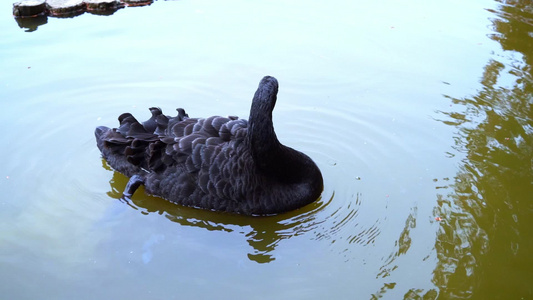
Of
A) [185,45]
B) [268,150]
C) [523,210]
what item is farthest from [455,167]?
[185,45]

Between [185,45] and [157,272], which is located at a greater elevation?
[185,45]

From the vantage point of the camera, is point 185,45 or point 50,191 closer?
point 50,191

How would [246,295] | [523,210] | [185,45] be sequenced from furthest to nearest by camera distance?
→ [185,45]
[523,210]
[246,295]

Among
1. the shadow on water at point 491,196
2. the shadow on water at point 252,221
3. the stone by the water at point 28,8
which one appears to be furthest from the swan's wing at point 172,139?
the stone by the water at point 28,8

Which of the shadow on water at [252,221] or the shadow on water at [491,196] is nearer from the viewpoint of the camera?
the shadow on water at [491,196]

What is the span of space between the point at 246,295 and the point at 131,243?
1103 millimetres

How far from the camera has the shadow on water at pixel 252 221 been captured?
182 inches

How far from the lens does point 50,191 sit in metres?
5.16

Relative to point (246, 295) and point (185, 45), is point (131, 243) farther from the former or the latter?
point (185, 45)

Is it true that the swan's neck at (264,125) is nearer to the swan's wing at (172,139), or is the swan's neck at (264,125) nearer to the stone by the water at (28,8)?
the swan's wing at (172,139)

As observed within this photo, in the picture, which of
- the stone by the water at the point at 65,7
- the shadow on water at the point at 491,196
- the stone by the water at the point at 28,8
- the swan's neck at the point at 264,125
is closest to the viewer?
the shadow on water at the point at 491,196

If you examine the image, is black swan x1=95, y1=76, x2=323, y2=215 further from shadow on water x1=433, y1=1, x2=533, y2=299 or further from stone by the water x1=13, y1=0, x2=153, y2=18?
stone by the water x1=13, y1=0, x2=153, y2=18

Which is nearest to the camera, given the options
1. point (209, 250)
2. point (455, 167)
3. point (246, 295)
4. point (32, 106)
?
point (246, 295)

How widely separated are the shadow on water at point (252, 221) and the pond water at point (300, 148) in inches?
0.6
